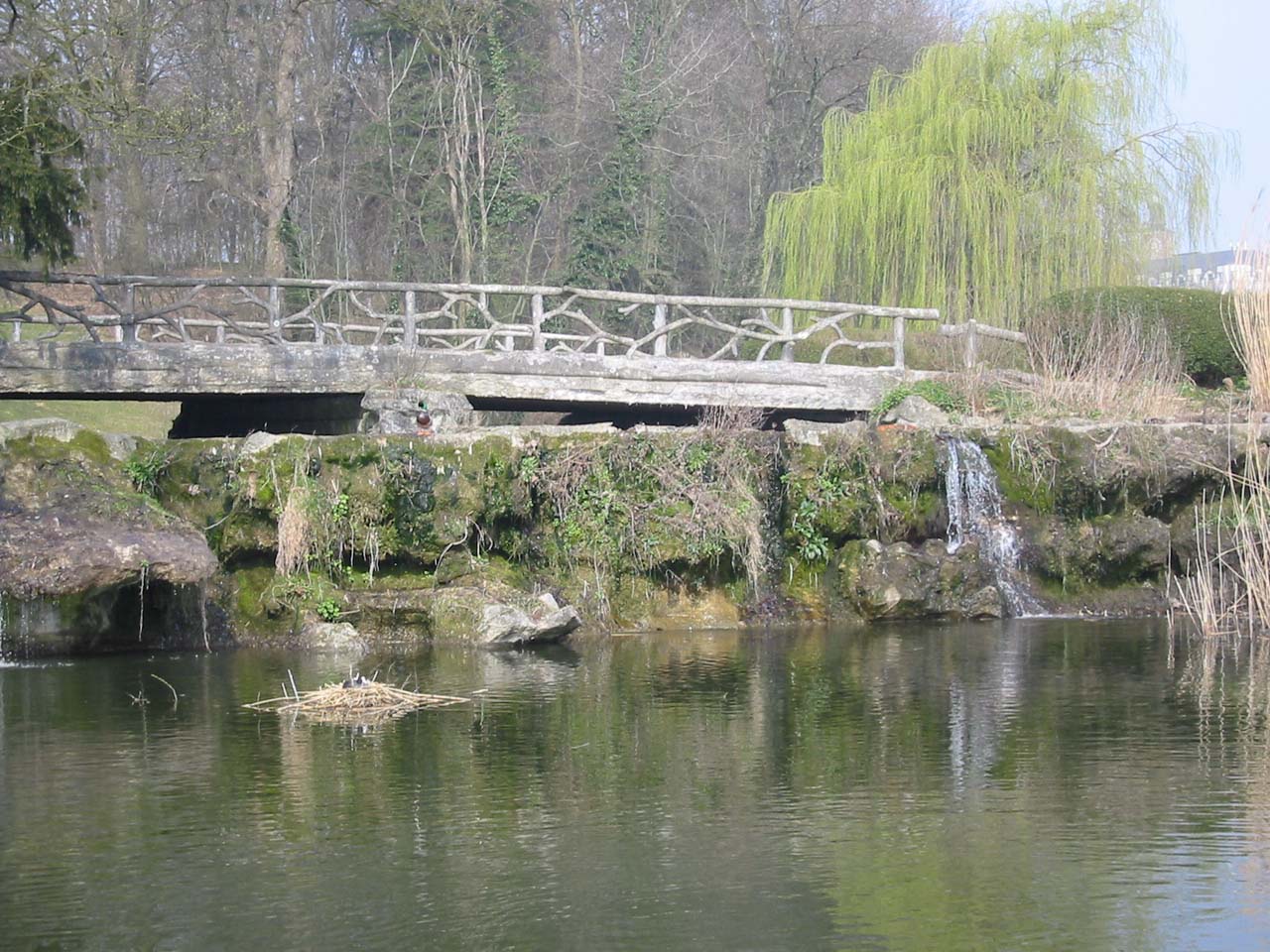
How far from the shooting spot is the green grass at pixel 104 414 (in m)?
28.0

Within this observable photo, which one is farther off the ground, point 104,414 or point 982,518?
point 104,414

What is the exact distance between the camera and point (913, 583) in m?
17.4

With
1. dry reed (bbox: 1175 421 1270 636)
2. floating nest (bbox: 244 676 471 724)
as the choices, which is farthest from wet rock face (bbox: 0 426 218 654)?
dry reed (bbox: 1175 421 1270 636)

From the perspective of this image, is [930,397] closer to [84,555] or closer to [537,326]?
[537,326]

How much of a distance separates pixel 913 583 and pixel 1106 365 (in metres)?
5.41

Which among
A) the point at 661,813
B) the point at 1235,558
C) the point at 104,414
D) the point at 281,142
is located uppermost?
the point at 281,142

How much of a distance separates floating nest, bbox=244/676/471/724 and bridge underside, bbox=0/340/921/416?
789 centimetres

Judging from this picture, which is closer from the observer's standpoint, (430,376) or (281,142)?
(430,376)

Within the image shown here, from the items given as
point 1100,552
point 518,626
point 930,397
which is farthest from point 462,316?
point 1100,552

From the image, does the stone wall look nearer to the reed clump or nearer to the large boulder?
the large boulder

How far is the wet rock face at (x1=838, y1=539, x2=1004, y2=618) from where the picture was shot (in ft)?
57.1

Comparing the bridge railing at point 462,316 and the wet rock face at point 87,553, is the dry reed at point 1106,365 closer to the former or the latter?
the bridge railing at point 462,316

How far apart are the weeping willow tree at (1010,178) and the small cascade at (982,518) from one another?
6850 millimetres

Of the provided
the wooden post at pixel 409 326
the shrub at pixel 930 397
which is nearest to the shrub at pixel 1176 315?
the shrub at pixel 930 397
